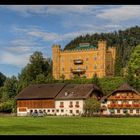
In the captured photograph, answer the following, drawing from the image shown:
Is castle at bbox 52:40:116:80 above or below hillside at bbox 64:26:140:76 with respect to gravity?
below

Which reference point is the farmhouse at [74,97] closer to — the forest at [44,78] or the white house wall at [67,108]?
the white house wall at [67,108]

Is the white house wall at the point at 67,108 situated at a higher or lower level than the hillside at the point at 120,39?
lower

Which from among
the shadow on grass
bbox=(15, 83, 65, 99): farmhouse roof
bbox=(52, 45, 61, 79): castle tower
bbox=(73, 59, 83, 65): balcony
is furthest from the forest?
the shadow on grass

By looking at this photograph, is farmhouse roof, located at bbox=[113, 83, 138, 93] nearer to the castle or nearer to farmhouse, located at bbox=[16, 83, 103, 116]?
farmhouse, located at bbox=[16, 83, 103, 116]

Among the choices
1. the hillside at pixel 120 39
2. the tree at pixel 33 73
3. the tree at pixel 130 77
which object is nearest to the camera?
the tree at pixel 130 77

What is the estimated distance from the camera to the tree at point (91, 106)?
6544 cm

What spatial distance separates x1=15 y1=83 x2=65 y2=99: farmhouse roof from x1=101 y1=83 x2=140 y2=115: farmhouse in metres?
11.1

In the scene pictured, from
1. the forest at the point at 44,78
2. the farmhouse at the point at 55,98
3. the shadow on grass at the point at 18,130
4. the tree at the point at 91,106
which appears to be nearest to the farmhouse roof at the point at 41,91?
the farmhouse at the point at 55,98

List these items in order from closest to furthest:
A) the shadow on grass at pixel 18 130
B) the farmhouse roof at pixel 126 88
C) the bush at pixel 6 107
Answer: the shadow on grass at pixel 18 130, the farmhouse roof at pixel 126 88, the bush at pixel 6 107

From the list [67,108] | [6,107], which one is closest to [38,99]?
[67,108]

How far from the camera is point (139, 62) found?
75938 mm

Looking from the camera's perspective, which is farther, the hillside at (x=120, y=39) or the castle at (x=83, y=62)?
the hillside at (x=120, y=39)

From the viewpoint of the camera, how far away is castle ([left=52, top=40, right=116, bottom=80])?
90938 mm
